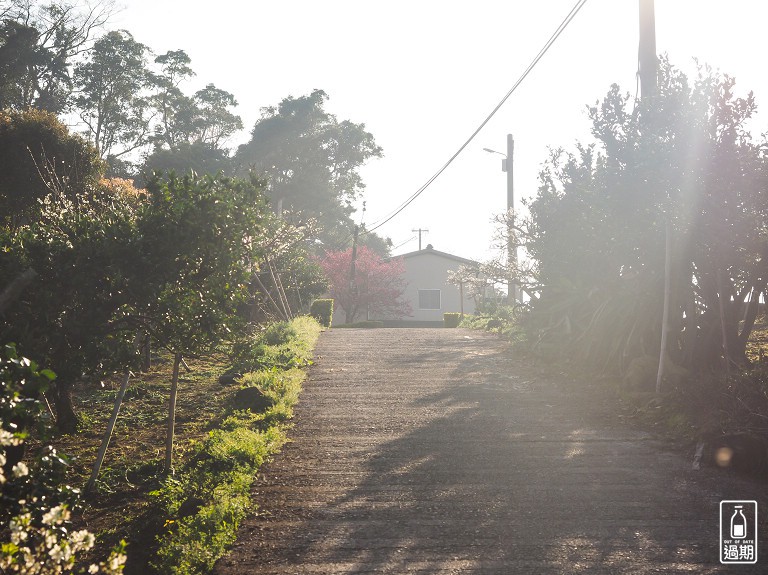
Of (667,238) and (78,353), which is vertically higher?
(667,238)

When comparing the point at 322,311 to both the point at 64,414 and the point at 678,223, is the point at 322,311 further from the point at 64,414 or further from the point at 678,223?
the point at 678,223

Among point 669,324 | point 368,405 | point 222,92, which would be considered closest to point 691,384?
point 669,324

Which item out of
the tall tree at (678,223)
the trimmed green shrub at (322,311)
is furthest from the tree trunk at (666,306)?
the trimmed green shrub at (322,311)

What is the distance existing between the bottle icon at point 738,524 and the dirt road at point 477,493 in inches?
6.8

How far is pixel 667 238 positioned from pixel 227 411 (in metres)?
6.95

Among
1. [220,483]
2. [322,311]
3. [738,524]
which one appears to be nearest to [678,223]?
[738,524]

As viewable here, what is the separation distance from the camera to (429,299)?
165 feet

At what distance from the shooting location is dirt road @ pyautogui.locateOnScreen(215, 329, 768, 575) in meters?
6.13

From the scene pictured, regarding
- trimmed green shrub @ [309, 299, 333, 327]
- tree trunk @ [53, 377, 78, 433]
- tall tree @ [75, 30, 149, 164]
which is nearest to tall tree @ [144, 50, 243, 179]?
tall tree @ [75, 30, 149, 164]

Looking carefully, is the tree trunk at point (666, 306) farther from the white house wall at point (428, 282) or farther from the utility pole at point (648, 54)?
the white house wall at point (428, 282)

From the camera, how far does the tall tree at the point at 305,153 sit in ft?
158

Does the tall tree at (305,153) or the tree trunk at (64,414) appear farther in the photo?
the tall tree at (305,153)

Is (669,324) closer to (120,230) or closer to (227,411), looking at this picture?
(227,411)

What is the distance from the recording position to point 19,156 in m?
21.7
